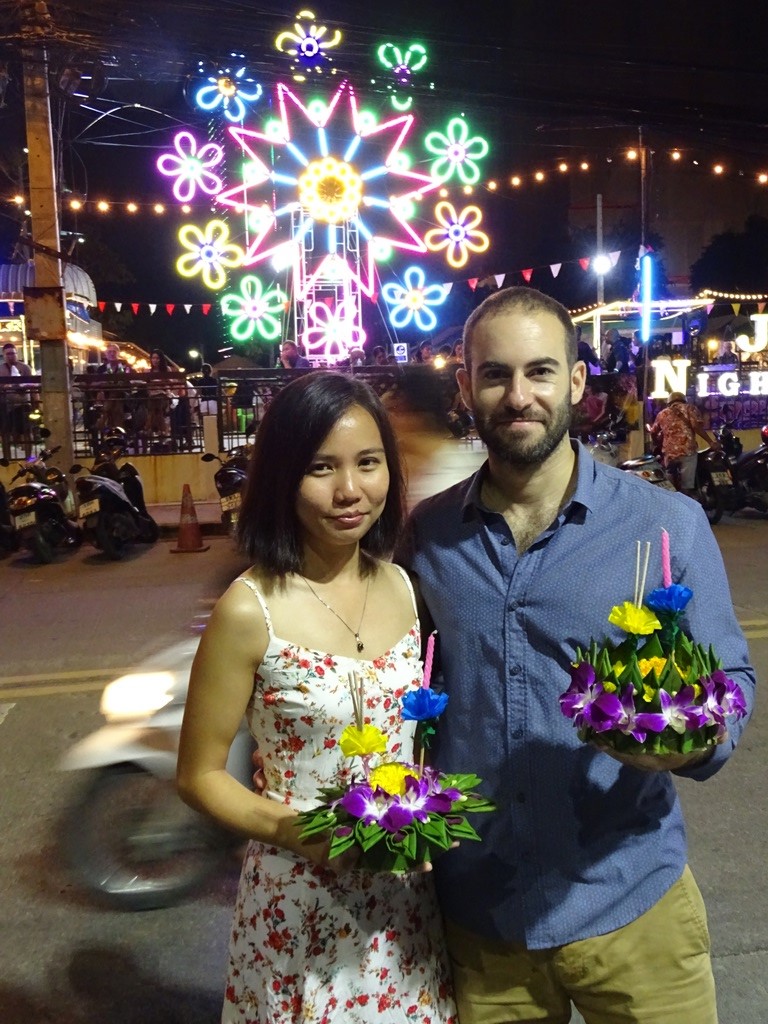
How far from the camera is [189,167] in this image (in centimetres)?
1427

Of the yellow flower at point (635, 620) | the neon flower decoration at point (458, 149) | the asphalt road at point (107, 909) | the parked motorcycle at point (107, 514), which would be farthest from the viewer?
the neon flower decoration at point (458, 149)

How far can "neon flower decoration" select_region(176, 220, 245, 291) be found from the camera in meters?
14.9

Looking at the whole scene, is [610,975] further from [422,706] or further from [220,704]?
[220,704]

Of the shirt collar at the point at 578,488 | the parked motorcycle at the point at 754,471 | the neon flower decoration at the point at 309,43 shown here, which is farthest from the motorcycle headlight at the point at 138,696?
the neon flower decoration at the point at 309,43

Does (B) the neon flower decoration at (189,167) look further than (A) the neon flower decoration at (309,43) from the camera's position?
Yes

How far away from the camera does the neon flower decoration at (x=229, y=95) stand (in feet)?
42.0

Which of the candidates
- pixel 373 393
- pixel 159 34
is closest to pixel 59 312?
pixel 159 34

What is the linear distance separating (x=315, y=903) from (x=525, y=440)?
0.96 meters

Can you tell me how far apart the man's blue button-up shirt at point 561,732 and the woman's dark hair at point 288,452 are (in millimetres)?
374

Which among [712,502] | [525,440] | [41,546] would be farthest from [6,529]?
[525,440]

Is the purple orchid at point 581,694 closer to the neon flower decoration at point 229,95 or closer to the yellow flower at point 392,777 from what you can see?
the yellow flower at point 392,777

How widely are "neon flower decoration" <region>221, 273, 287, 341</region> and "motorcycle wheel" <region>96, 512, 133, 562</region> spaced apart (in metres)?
7.75

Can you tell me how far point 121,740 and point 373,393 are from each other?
6.91 feet

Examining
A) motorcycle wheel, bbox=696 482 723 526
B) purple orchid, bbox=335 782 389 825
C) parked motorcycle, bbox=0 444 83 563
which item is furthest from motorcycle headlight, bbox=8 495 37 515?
purple orchid, bbox=335 782 389 825
